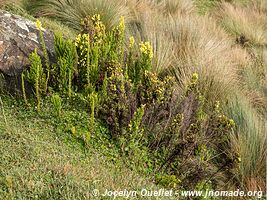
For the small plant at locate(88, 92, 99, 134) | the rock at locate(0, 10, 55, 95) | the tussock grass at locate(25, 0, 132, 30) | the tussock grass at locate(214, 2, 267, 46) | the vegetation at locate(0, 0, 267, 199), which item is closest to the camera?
the vegetation at locate(0, 0, 267, 199)

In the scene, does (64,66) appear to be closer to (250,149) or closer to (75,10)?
(250,149)

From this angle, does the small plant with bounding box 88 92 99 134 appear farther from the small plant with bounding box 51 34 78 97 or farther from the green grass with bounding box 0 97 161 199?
the small plant with bounding box 51 34 78 97

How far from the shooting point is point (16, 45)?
378 centimetres

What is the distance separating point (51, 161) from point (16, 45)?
1.61 m

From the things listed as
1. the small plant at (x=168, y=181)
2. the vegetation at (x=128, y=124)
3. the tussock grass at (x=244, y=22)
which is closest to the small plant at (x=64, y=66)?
the vegetation at (x=128, y=124)

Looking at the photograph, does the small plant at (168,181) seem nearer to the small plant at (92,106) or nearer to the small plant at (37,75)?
the small plant at (92,106)

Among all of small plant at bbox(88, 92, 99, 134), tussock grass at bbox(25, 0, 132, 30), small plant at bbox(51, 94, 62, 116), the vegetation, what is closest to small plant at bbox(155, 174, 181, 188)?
the vegetation

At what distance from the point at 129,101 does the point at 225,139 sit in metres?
1.04

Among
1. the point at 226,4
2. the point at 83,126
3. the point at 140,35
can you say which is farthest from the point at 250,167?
the point at 226,4

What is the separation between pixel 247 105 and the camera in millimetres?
4074

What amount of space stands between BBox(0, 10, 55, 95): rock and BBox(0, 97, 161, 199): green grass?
378mm

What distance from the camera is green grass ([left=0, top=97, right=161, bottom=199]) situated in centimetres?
246

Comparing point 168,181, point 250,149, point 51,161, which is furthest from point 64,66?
point 250,149

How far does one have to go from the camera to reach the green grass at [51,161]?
8.05 ft
